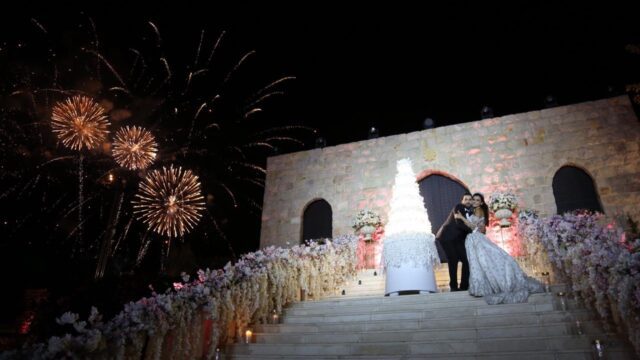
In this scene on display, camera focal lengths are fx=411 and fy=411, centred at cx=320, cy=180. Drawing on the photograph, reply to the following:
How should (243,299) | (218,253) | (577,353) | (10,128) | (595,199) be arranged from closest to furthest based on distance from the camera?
(577,353) → (243,299) → (595,199) → (10,128) → (218,253)

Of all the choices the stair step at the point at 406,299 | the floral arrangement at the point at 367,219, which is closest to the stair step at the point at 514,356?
the stair step at the point at 406,299

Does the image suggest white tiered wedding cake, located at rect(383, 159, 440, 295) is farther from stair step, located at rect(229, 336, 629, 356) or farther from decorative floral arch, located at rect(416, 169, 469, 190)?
decorative floral arch, located at rect(416, 169, 469, 190)

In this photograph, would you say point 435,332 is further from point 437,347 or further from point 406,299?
point 406,299

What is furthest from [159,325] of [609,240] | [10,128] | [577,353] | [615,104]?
[615,104]

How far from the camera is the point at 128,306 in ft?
16.5

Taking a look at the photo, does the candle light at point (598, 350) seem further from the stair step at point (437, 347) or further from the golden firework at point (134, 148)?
the golden firework at point (134, 148)

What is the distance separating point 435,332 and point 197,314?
328 cm

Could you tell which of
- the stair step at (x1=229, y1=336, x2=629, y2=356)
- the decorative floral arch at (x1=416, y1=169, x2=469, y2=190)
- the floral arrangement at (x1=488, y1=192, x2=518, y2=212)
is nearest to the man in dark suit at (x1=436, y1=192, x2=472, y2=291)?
the stair step at (x1=229, y1=336, x2=629, y2=356)

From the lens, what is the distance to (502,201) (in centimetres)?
1138

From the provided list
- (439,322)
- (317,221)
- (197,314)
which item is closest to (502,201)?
(317,221)

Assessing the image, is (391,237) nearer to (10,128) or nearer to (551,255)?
(551,255)

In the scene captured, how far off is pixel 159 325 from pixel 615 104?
13392mm

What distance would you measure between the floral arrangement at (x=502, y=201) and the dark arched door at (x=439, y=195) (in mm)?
1575

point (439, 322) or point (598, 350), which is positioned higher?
point (439, 322)
